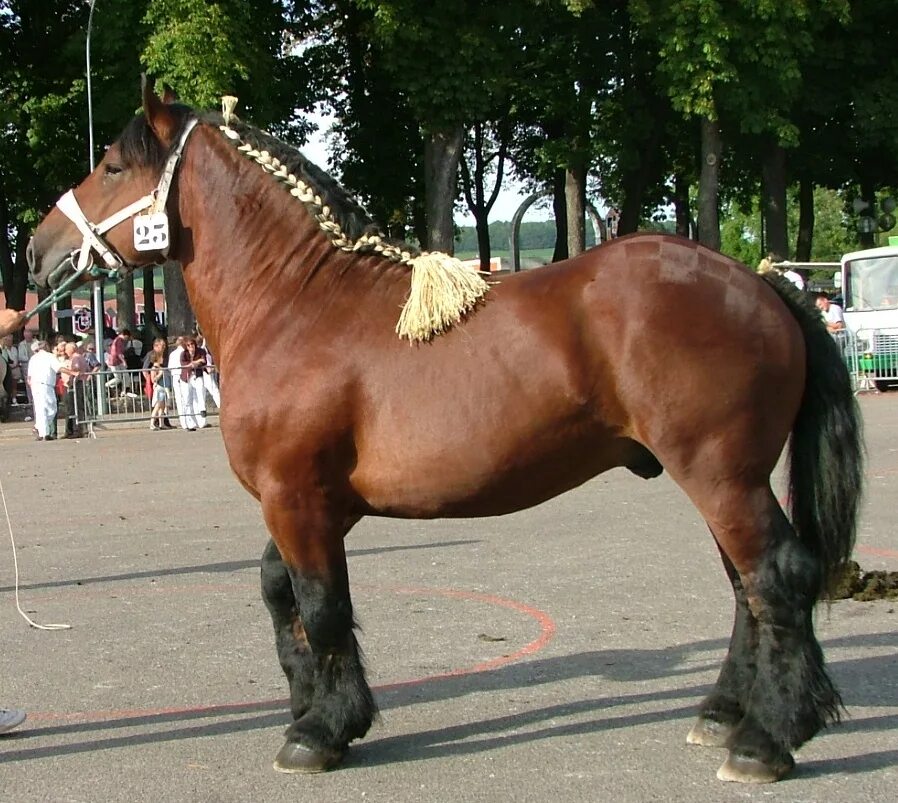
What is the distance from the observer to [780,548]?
4715 mm

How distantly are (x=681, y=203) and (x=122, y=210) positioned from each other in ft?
138

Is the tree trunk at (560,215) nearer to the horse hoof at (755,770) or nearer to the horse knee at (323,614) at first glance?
the horse knee at (323,614)

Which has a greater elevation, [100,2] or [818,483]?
[100,2]

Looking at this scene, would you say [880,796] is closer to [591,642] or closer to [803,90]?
[591,642]

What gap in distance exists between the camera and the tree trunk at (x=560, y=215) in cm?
4200

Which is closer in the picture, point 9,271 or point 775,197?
point 775,197

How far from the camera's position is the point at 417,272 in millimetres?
5102

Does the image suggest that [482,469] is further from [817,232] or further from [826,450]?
[817,232]

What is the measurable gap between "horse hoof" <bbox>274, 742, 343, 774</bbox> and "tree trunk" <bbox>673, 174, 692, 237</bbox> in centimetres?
4092

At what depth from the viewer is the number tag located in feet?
17.8

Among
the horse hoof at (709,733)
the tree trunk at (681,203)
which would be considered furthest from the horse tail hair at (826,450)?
the tree trunk at (681,203)

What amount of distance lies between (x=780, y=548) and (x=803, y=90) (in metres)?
30.8

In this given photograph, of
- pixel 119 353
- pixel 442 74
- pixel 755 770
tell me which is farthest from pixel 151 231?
pixel 119 353

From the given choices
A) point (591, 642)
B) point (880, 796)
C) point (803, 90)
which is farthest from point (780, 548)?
point (803, 90)
